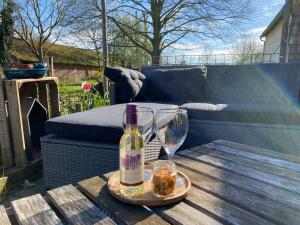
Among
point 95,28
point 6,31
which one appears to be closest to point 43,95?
point 95,28

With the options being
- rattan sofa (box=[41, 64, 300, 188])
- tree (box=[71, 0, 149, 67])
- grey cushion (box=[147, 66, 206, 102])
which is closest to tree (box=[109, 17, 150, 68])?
tree (box=[71, 0, 149, 67])

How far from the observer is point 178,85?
10.3 feet

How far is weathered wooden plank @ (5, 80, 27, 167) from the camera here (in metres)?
2.00

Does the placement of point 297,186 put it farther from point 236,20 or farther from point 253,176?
point 236,20

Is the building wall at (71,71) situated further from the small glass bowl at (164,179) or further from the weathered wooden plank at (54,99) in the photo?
the small glass bowl at (164,179)

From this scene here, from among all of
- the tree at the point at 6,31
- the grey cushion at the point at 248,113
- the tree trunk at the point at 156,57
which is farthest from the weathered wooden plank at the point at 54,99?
the tree at the point at 6,31

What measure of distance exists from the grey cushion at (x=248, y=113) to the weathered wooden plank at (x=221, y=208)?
65.5 inches

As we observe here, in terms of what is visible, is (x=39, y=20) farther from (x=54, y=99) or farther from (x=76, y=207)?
(x=76, y=207)

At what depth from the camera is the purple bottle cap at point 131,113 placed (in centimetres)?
72

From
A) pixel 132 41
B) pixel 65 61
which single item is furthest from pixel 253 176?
pixel 65 61

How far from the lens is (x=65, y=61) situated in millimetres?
18062

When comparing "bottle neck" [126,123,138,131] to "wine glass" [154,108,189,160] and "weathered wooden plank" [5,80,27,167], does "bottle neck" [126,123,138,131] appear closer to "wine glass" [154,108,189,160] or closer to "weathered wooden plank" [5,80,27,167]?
"wine glass" [154,108,189,160]

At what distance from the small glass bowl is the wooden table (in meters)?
0.05

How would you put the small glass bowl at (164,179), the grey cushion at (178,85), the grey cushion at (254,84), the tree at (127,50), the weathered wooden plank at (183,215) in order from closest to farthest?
1. the weathered wooden plank at (183,215)
2. the small glass bowl at (164,179)
3. the grey cushion at (254,84)
4. the grey cushion at (178,85)
5. the tree at (127,50)
